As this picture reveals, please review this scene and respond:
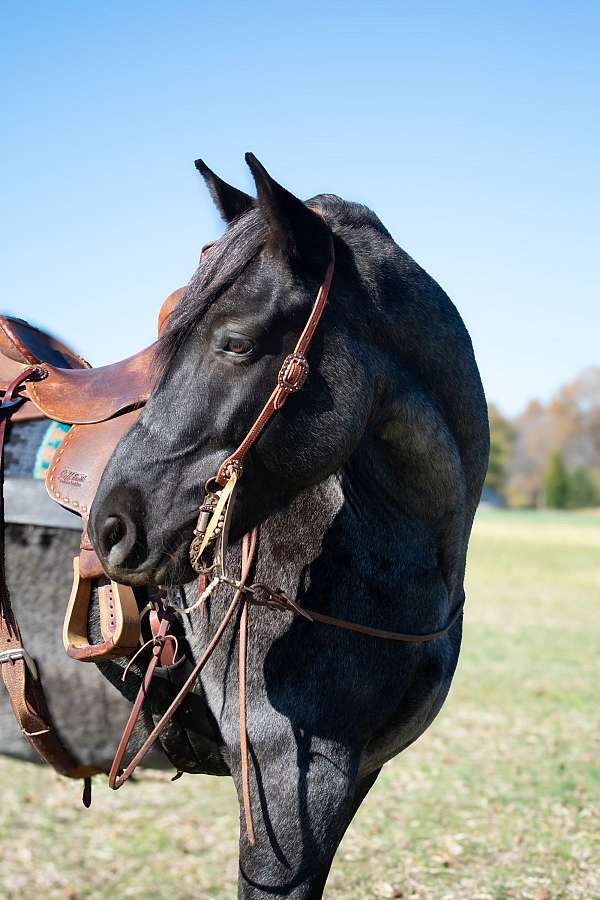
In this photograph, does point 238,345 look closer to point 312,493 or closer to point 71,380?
point 312,493

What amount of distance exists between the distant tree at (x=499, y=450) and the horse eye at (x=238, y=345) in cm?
6251

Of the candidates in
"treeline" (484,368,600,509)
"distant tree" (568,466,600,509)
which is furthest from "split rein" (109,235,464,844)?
"treeline" (484,368,600,509)

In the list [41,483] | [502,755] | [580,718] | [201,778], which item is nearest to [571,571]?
[580,718]

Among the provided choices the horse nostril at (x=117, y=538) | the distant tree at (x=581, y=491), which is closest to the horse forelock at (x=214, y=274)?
the horse nostril at (x=117, y=538)

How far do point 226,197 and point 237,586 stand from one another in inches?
44.0

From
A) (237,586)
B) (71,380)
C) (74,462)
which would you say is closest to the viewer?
(237,586)

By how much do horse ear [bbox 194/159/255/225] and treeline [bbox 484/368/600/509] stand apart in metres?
73.0

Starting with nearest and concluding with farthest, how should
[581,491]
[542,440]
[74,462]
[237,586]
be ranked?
[237,586], [74,462], [581,491], [542,440]

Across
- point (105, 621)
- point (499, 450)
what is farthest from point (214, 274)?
point (499, 450)

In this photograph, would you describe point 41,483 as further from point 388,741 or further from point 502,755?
point 502,755

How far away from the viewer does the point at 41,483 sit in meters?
3.12

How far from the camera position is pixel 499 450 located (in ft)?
240

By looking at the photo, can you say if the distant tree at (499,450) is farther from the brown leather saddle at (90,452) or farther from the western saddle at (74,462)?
the brown leather saddle at (90,452)

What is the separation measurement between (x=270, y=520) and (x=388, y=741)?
0.75m
